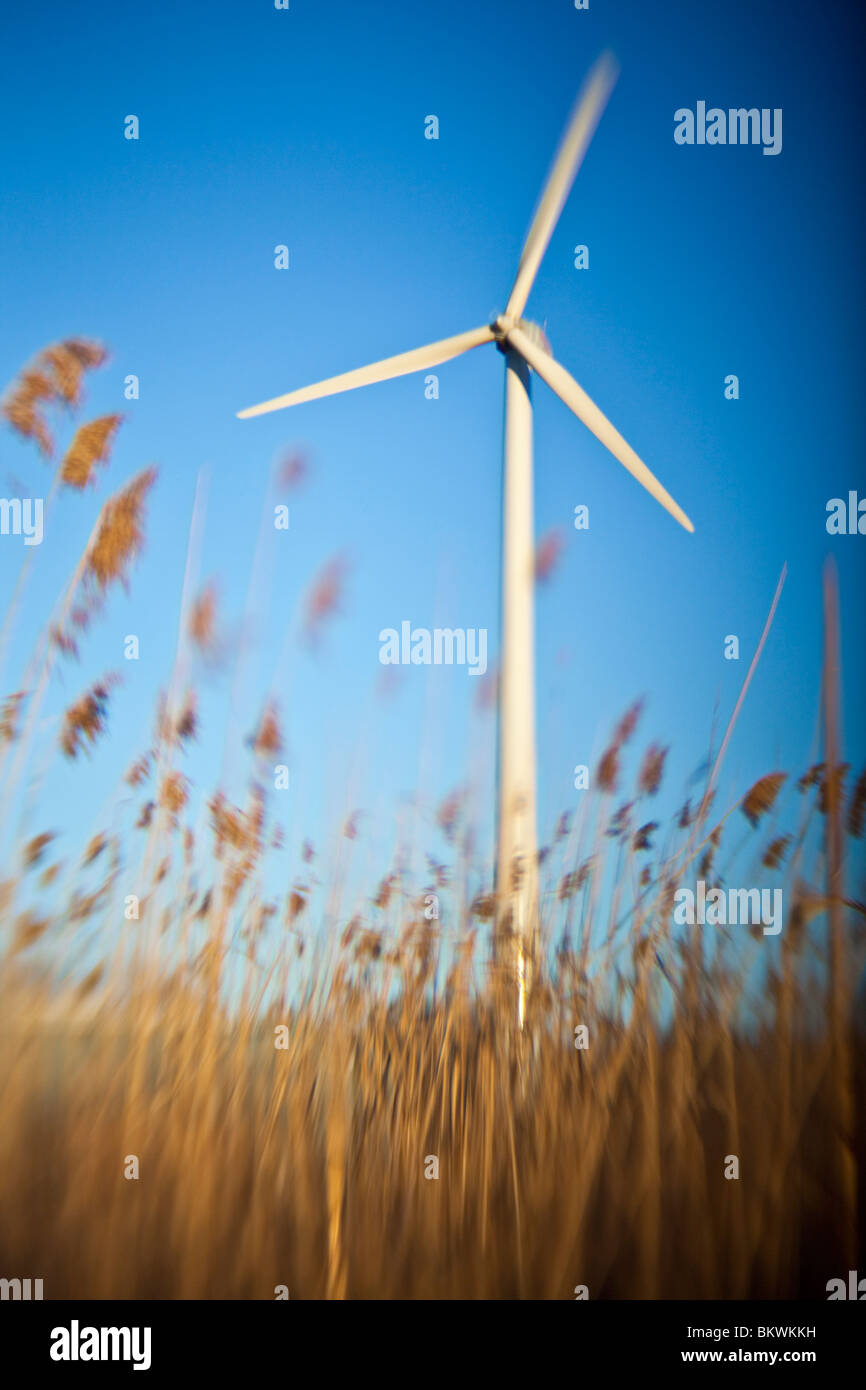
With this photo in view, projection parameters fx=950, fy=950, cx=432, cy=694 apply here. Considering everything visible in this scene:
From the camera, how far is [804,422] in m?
2.94

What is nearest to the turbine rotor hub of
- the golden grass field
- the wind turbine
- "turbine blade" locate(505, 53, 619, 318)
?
the wind turbine

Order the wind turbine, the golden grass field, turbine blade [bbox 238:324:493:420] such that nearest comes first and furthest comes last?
1. the golden grass field
2. the wind turbine
3. turbine blade [bbox 238:324:493:420]

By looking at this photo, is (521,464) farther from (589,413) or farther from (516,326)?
(516,326)

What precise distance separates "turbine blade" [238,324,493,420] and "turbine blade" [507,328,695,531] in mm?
156

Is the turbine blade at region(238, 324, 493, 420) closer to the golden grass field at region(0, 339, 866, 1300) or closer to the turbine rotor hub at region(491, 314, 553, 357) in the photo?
the turbine rotor hub at region(491, 314, 553, 357)

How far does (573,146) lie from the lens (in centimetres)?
303

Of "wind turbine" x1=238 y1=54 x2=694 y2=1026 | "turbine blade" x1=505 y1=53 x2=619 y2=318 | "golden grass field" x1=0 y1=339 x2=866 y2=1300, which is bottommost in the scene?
"golden grass field" x1=0 y1=339 x2=866 y2=1300

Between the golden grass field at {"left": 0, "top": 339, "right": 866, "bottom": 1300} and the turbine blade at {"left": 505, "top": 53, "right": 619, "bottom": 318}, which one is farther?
the turbine blade at {"left": 505, "top": 53, "right": 619, "bottom": 318}

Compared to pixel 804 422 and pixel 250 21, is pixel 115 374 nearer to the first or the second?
pixel 250 21

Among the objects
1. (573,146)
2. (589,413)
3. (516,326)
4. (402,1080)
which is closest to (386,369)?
(516,326)

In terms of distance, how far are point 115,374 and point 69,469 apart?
0.46 m

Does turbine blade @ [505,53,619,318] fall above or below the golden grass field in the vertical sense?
above

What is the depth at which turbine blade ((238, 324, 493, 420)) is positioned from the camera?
118 inches
